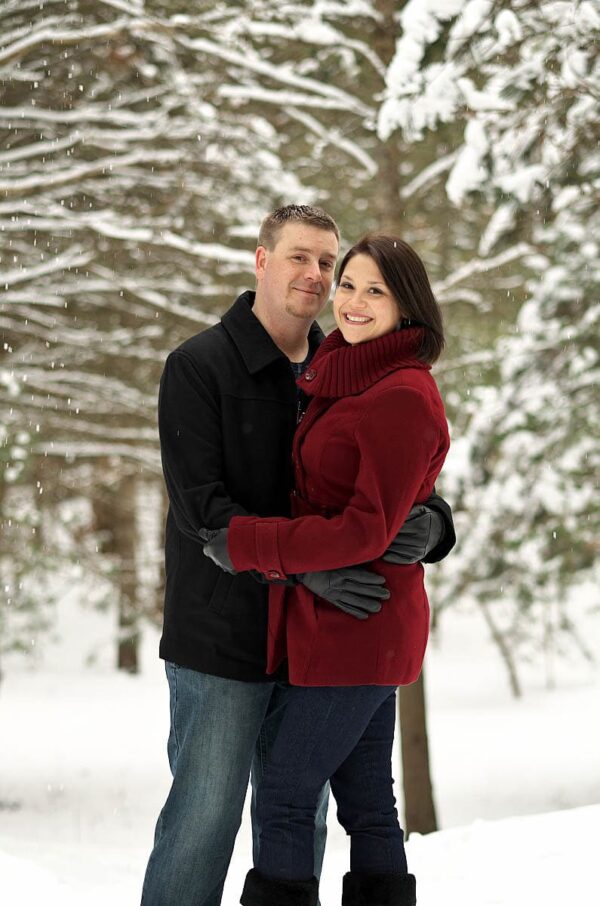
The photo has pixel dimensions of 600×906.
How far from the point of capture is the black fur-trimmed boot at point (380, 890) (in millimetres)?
2750

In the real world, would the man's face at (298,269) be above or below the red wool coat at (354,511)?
above

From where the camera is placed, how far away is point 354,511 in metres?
2.54

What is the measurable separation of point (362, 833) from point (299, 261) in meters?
1.53

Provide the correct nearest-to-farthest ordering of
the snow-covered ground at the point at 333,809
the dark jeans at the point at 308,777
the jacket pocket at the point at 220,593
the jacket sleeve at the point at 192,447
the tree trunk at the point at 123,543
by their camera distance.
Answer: the dark jeans at the point at 308,777, the jacket sleeve at the point at 192,447, the jacket pocket at the point at 220,593, the snow-covered ground at the point at 333,809, the tree trunk at the point at 123,543

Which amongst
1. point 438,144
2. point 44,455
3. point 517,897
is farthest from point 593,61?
point 44,455

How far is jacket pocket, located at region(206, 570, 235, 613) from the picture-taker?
2879 millimetres

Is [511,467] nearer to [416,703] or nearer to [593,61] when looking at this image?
[416,703]

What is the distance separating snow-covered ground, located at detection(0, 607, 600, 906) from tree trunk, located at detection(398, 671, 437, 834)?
0.55m

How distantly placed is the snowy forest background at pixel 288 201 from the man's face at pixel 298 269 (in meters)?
2.50

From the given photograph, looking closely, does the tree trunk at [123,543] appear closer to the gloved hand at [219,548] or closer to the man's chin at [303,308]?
the man's chin at [303,308]

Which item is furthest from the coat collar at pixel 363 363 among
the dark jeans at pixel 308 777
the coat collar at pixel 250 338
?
the dark jeans at pixel 308 777

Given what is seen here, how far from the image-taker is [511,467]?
7336 mm

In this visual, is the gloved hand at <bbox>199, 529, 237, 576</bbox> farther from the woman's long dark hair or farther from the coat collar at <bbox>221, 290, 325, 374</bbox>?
the woman's long dark hair

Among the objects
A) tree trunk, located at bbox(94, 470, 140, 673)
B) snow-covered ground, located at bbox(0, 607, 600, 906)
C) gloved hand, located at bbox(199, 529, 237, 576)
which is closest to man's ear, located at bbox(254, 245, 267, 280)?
gloved hand, located at bbox(199, 529, 237, 576)
